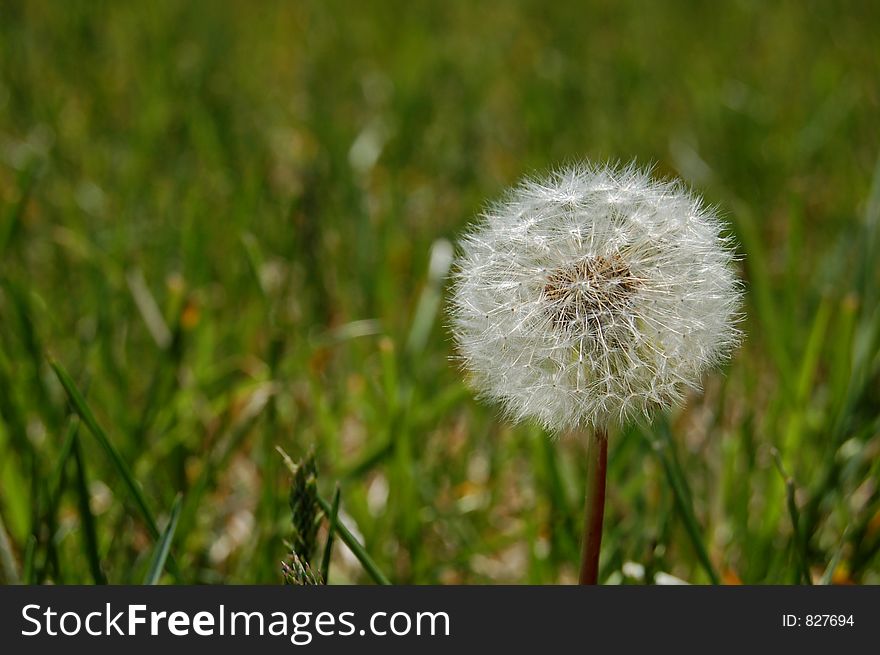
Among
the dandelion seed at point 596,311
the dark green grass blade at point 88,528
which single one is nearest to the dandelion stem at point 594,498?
the dandelion seed at point 596,311

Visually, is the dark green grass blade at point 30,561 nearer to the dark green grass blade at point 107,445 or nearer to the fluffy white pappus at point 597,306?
the dark green grass blade at point 107,445

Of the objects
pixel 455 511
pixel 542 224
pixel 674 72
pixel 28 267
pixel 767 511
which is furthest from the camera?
pixel 674 72

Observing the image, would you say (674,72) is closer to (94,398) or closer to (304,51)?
(304,51)

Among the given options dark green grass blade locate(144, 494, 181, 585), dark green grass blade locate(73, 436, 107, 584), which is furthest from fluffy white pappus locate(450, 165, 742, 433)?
dark green grass blade locate(73, 436, 107, 584)

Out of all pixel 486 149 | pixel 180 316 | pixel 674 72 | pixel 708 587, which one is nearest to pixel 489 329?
pixel 708 587

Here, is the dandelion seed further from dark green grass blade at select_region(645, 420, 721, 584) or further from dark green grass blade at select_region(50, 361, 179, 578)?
dark green grass blade at select_region(50, 361, 179, 578)

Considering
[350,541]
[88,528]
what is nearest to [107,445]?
[88,528]
